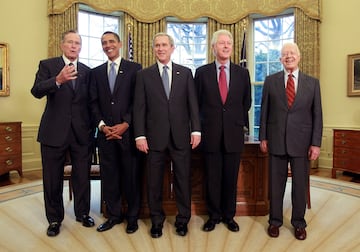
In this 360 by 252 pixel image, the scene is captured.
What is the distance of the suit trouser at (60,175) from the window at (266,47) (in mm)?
4457

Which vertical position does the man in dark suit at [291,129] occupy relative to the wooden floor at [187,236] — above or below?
above

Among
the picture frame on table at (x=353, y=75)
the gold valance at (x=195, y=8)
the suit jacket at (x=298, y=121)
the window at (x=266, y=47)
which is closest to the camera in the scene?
the suit jacket at (x=298, y=121)

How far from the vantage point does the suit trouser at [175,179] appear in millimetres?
2568

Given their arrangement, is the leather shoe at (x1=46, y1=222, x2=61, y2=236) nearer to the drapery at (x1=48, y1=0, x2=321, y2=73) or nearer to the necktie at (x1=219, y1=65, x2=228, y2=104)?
the necktie at (x1=219, y1=65, x2=228, y2=104)

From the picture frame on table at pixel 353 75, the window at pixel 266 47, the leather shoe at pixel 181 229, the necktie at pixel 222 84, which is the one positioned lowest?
the leather shoe at pixel 181 229

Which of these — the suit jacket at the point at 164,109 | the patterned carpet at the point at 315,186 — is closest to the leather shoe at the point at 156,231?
the suit jacket at the point at 164,109

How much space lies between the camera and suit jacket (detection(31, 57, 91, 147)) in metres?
2.56

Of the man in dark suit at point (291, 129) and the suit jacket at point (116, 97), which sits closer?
the man in dark suit at point (291, 129)

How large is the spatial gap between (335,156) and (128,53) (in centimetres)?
394

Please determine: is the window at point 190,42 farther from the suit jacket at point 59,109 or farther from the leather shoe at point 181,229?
the leather shoe at point 181,229

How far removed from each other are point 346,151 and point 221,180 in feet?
9.74

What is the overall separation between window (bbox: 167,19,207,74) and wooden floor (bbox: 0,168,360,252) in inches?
156

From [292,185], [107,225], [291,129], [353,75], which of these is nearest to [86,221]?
[107,225]

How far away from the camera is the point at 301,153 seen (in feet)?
8.25
